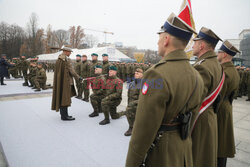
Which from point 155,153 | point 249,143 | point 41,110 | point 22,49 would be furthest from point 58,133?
point 22,49

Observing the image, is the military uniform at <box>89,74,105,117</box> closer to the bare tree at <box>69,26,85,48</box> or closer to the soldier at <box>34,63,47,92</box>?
the soldier at <box>34,63,47,92</box>

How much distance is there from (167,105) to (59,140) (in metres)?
3.10

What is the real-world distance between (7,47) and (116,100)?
54.9 m

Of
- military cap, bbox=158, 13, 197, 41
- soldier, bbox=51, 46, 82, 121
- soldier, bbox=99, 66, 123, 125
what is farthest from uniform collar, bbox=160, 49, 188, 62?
soldier, bbox=51, 46, 82, 121

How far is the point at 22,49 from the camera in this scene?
154ft

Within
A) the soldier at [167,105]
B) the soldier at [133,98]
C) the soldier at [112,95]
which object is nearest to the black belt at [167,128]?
the soldier at [167,105]

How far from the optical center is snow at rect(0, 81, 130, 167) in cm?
276

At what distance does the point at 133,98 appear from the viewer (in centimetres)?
413

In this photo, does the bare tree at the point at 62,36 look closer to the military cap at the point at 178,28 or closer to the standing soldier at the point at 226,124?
the standing soldier at the point at 226,124

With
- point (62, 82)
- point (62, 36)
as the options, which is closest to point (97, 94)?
point (62, 82)

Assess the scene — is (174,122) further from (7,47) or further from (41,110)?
(7,47)

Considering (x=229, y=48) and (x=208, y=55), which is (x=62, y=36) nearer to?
(x=229, y=48)

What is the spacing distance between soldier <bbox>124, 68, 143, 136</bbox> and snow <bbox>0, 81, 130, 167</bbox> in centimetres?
37

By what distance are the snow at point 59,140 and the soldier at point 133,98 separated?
0.37 m
